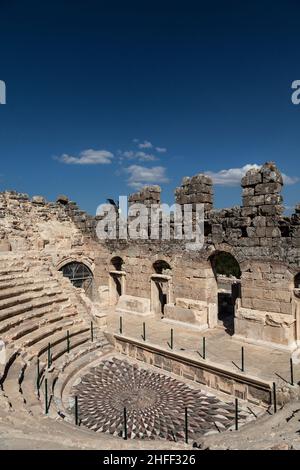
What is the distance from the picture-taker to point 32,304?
10.4 m

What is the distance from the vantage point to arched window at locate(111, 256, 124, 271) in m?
16.3

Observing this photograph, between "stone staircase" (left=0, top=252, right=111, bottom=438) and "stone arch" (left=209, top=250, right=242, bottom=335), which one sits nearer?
"stone staircase" (left=0, top=252, right=111, bottom=438)

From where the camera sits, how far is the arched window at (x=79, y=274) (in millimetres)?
16602

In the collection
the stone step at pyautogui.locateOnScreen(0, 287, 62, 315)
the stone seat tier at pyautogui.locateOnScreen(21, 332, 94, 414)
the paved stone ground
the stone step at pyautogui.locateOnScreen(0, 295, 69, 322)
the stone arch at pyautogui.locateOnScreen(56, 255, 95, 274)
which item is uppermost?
the stone arch at pyautogui.locateOnScreen(56, 255, 95, 274)

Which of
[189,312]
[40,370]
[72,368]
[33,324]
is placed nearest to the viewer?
[40,370]

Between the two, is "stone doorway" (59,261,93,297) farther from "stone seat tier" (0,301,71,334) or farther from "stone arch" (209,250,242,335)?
"stone arch" (209,250,242,335)

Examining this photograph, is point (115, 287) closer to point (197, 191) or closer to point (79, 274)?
point (79, 274)

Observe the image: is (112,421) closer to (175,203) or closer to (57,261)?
(175,203)

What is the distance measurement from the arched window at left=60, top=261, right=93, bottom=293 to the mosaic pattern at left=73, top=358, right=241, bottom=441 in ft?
24.8

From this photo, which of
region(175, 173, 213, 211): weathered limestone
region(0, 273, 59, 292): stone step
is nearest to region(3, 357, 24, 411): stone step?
region(0, 273, 59, 292): stone step

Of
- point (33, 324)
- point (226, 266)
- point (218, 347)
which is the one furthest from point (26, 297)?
point (226, 266)

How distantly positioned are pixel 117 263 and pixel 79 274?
6.75 ft

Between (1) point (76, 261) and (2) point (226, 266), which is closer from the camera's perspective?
(1) point (76, 261)
